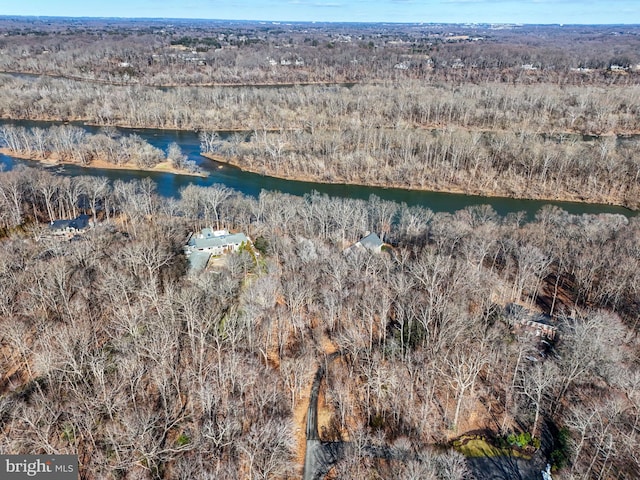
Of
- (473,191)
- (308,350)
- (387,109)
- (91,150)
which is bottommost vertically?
(308,350)

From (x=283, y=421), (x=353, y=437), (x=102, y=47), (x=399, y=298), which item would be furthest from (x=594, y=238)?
(x=102, y=47)

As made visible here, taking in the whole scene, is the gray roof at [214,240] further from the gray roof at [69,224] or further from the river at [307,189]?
the river at [307,189]

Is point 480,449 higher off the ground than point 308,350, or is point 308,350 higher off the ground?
point 308,350

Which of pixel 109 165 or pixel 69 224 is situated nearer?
pixel 69 224

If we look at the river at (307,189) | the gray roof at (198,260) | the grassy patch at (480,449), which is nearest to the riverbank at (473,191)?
the river at (307,189)

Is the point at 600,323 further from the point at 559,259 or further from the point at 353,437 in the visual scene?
the point at 353,437

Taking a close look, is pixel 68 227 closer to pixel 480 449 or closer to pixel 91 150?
pixel 91 150

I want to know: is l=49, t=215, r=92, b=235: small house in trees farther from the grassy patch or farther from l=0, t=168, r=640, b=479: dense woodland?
the grassy patch

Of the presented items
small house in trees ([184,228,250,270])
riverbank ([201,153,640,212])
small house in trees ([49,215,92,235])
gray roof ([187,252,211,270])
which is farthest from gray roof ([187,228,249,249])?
riverbank ([201,153,640,212])

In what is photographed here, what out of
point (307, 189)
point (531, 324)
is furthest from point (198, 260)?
point (307, 189)
